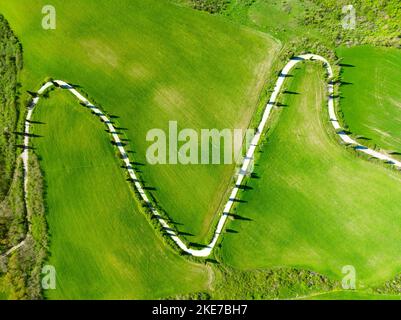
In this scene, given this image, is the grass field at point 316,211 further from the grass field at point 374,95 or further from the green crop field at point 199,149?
the grass field at point 374,95

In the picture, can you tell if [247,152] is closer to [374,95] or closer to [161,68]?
[161,68]

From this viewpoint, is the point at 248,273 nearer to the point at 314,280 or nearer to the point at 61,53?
the point at 314,280

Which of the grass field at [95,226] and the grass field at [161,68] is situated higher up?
the grass field at [161,68]

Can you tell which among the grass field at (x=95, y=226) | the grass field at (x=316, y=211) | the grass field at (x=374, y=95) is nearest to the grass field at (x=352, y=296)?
the grass field at (x=316, y=211)

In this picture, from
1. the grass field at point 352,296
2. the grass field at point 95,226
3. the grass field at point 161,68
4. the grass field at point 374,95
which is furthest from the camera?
the grass field at point 374,95

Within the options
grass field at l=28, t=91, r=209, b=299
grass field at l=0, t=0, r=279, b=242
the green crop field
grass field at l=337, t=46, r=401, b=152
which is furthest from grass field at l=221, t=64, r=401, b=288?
grass field at l=28, t=91, r=209, b=299

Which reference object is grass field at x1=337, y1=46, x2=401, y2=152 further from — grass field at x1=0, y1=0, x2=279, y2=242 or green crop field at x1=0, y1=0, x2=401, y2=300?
grass field at x1=0, y1=0, x2=279, y2=242

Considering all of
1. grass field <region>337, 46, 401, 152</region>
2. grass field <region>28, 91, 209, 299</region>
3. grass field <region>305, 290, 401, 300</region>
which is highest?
grass field <region>337, 46, 401, 152</region>
